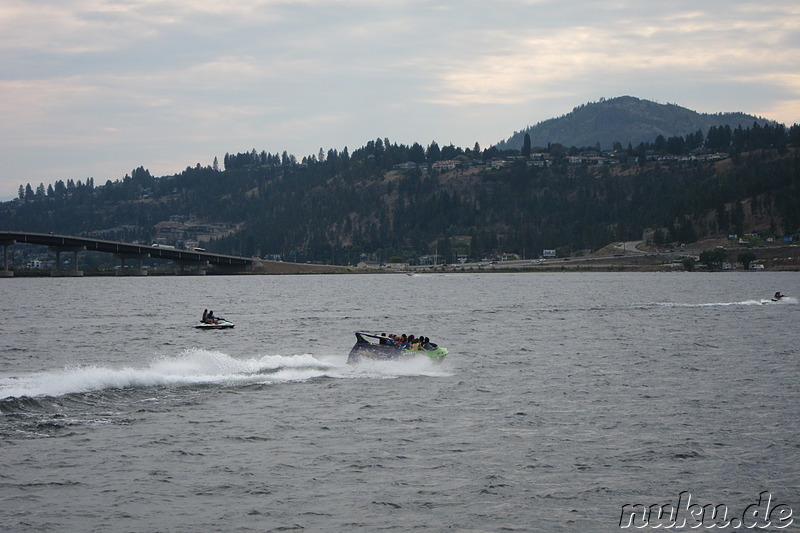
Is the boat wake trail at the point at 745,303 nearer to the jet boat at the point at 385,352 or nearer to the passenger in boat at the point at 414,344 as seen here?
the passenger in boat at the point at 414,344

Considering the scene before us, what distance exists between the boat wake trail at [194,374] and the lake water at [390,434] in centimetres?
16

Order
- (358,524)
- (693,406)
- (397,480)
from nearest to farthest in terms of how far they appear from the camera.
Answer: (358,524)
(397,480)
(693,406)

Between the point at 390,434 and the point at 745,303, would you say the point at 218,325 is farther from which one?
the point at 745,303

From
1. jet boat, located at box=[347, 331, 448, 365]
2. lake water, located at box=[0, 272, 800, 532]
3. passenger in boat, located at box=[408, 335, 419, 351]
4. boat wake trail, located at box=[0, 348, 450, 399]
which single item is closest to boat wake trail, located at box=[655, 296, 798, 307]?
lake water, located at box=[0, 272, 800, 532]

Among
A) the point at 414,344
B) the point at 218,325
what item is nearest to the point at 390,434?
the point at 414,344

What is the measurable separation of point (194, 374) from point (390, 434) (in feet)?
55.6

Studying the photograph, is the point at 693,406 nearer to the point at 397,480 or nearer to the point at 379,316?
the point at 397,480

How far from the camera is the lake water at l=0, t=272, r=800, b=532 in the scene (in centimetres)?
2559

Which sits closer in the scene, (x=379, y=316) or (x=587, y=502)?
(x=587, y=502)

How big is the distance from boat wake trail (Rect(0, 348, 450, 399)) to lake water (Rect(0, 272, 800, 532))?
16 centimetres

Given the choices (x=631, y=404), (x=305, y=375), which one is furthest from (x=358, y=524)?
(x=305, y=375)

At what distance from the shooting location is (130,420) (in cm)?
3647

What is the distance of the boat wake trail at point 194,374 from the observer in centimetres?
4225

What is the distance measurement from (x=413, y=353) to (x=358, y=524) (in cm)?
2721
